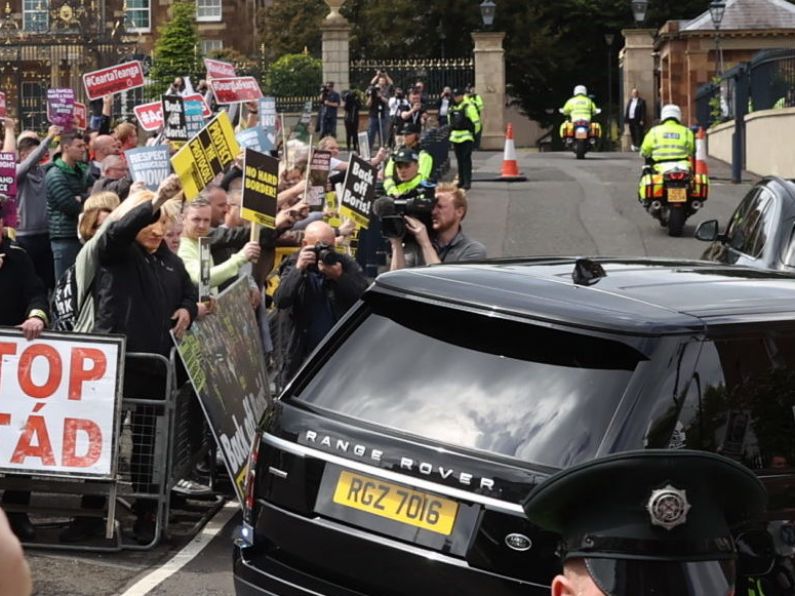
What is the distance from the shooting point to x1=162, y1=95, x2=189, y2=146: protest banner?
17.0 metres

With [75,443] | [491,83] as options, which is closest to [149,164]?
[75,443]

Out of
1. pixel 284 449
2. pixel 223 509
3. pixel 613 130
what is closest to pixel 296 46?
pixel 613 130

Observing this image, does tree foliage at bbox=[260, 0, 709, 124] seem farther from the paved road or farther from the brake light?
the brake light

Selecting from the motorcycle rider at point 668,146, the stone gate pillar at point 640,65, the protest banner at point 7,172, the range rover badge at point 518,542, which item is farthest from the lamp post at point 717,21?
the range rover badge at point 518,542

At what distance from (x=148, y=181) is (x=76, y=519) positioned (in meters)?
4.29

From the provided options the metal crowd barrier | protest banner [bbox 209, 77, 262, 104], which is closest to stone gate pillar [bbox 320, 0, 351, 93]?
protest banner [bbox 209, 77, 262, 104]

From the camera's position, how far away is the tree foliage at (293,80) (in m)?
52.0

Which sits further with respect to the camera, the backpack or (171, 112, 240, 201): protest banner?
(171, 112, 240, 201): protest banner

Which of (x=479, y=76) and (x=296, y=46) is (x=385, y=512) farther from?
(x=296, y=46)

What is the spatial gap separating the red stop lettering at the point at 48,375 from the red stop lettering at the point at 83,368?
7cm

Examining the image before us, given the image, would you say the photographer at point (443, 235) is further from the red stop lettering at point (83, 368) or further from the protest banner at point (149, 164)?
the protest banner at point (149, 164)

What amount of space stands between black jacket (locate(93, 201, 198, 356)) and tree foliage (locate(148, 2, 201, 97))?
39.9 meters

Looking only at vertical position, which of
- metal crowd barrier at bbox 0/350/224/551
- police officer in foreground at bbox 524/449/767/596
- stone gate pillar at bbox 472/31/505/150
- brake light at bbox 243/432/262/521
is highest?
stone gate pillar at bbox 472/31/505/150

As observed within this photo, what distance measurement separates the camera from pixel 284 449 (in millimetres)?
5633
